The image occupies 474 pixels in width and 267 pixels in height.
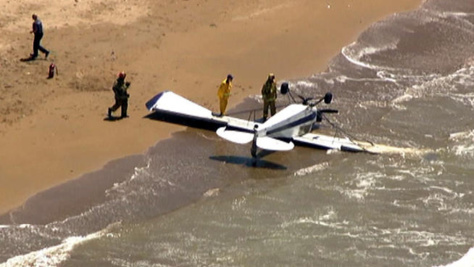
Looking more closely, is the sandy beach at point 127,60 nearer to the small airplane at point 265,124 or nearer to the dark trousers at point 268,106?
the small airplane at point 265,124

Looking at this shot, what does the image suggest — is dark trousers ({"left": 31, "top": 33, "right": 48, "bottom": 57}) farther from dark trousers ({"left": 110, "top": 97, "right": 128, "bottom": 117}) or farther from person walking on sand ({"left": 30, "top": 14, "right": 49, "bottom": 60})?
dark trousers ({"left": 110, "top": 97, "right": 128, "bottom": 117})

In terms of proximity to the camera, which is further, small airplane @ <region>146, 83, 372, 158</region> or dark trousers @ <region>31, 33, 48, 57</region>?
dark trousers @ <region>31, 33, 48, 57</region>

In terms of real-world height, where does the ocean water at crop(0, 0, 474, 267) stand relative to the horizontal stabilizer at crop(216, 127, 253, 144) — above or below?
below

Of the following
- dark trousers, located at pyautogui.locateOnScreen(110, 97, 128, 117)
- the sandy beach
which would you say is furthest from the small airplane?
dark trousers, located at pyautogui.locateOnScreen(110, 97, 128, 117)

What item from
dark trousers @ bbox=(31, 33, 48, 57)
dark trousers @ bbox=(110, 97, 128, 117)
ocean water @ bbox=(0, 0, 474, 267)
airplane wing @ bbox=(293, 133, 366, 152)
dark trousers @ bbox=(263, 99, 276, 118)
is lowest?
ocean water @ bbox=(0, 0, 474, 267)

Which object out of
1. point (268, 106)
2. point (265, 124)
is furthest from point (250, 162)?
point (268, 106)

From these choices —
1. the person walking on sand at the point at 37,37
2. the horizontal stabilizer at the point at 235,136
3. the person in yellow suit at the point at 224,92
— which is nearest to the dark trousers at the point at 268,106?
the person in yellow suit at the point at 224,92

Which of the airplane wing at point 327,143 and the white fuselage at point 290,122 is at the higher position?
the white fuselage at point 290,122
